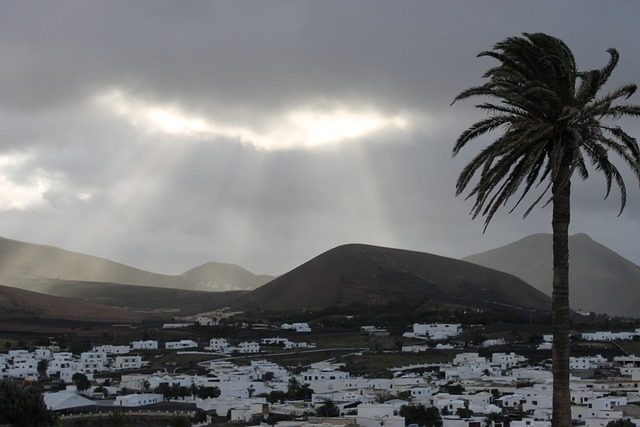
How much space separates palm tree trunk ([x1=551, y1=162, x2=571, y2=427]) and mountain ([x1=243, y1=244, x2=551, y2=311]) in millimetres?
129515

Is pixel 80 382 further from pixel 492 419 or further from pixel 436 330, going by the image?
pixel 436 330

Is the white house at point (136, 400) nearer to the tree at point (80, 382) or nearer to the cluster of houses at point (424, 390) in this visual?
→ the cluster of houses at point (424, 390)

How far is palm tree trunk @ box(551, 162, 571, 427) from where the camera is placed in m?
14.6

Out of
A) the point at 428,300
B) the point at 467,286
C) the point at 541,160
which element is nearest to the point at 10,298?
the point at 428,300

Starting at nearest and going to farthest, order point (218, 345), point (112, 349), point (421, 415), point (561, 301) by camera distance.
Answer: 1. point (561, 301)
2. point (421, 415)
3. point (112, 349)
4. point (218, 345)

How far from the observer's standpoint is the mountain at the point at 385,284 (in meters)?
152

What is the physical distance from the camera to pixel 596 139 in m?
15.5

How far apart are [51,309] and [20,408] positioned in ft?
394

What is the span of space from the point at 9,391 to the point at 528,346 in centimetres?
7567

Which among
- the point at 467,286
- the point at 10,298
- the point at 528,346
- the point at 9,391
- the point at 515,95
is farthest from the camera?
the point at 467,286

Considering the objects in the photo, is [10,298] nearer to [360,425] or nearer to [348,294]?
[348,294]

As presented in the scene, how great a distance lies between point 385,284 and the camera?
158 metres

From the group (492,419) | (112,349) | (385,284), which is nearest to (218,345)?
(112,349)

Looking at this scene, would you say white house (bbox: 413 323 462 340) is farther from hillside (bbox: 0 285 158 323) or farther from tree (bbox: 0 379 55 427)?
tree (bbox: 0 379 55 427)
